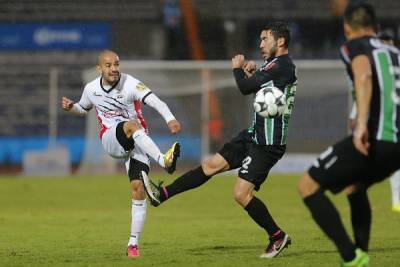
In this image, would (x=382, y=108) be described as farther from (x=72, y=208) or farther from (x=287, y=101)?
(x=72, y=208)

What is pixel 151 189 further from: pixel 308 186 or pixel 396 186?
pixel 396 186

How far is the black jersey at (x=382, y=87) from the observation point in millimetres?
7051

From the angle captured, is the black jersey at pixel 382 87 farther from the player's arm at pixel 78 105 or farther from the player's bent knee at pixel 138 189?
the player's arm at pixel 78 105

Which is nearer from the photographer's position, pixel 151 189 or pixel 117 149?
pixel 151 189

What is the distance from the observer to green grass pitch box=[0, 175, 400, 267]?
30.6 feet

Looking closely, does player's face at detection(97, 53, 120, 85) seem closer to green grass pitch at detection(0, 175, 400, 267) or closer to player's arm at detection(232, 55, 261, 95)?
player's arm at detection(232, 55, 261, 95)

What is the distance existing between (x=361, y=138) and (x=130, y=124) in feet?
11.0

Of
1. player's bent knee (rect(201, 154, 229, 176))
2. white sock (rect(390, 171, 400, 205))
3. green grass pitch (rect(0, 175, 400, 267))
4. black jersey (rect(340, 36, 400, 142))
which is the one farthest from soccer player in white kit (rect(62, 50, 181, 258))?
white sock (rect(390, 171, 400, 205))

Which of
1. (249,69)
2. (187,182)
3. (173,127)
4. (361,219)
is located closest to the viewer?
(361,219)

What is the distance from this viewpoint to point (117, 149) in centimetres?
974

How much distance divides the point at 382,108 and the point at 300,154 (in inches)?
669

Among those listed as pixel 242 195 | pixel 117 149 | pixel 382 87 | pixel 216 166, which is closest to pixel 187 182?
pixel 216 166

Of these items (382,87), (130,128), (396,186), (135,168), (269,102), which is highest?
(382,87)

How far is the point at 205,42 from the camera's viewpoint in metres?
28.7
